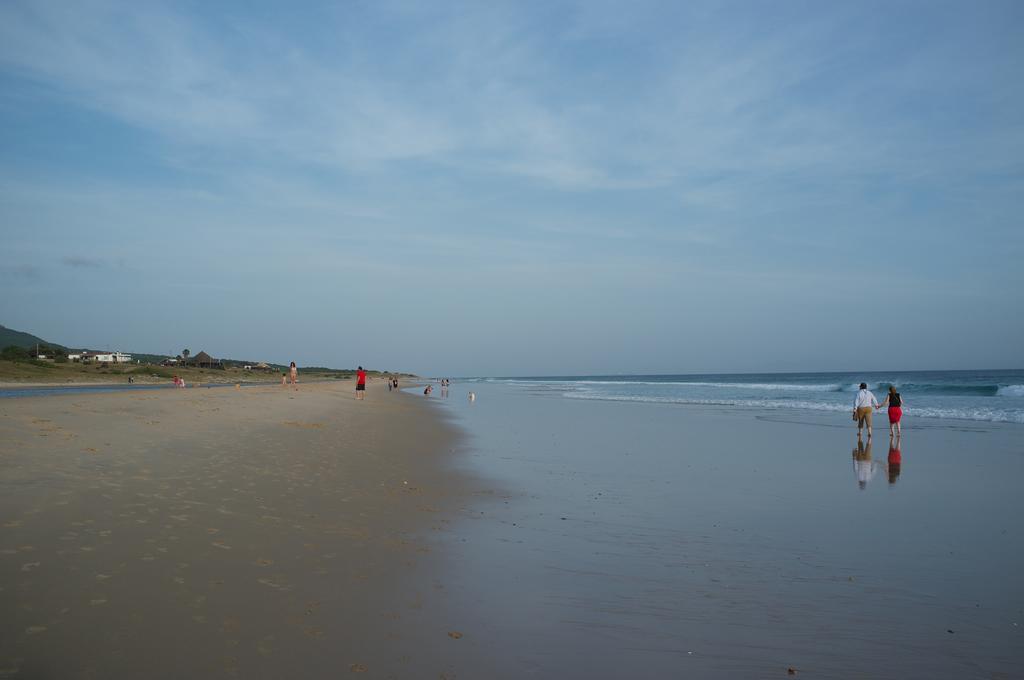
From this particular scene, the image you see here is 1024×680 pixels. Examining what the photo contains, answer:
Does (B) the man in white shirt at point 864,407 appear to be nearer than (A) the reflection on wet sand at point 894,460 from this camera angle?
No

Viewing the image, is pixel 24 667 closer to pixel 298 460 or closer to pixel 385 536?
pixel 385 536

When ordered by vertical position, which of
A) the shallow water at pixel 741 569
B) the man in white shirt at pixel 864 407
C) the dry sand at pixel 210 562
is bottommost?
the shallow water at pixel 741 569

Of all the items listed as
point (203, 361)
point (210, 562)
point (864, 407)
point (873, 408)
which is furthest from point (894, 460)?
point (203, 361)

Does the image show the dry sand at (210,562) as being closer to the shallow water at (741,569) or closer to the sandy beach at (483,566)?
the sandy beach at (483,566)

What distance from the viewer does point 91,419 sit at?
16.8 m

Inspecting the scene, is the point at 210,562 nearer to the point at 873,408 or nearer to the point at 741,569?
the point at 741,569

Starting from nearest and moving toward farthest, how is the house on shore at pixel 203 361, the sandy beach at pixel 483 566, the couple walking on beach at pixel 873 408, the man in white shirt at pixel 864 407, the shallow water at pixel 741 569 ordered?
the sandy beach at pixel 483 566 → the shallow water at pixel 741 569 → the couple walking on beach at pixel 873 408 → the man in white shirt at pixel 864 407 → the house on shore at pixel 203 361

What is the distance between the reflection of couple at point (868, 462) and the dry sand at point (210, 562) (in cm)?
885

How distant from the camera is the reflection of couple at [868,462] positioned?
13.5 m

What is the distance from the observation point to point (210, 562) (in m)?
6.20

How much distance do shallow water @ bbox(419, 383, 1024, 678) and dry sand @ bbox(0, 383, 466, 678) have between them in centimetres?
79

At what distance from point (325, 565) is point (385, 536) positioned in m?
1.45

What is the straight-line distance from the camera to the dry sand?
4.37m

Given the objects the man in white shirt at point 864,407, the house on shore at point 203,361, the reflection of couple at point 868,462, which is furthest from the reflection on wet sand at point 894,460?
the house on shore at point 203,361
